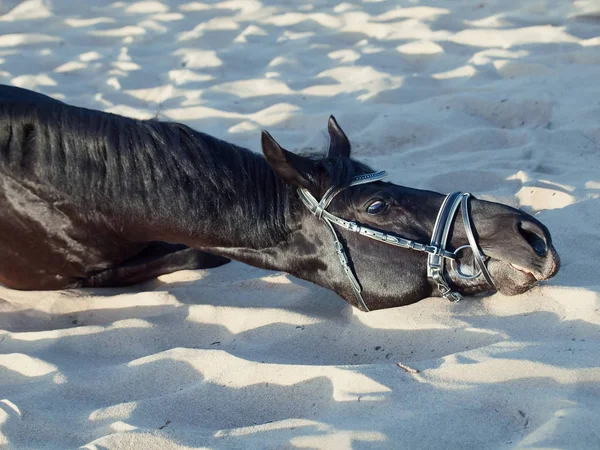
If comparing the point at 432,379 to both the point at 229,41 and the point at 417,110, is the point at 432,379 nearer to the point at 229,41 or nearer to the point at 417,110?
the point at 417,110

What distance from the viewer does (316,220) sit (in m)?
2.81

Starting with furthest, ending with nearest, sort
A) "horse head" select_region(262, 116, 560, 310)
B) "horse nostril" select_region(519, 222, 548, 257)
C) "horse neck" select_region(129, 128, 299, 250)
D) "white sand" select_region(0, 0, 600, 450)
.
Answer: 1. "horse neck" select_region(129, 128, 299, 250)
2. "horse head" select_region(262, 116, 560, 310)
3. "horse nostril" select_region(519, 222, 548, 257)
4. "white sand" select_region(0, 0, 600, 450)

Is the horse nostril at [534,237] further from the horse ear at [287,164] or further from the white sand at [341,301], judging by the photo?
the horse ear at [287,164]

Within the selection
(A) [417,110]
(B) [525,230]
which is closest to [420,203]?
(B) [525,230]

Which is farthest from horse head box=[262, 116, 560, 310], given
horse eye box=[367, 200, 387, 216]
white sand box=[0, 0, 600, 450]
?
white sand box=[0, 0, 600, 450]

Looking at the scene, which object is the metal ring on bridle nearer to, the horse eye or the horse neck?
the horse eye

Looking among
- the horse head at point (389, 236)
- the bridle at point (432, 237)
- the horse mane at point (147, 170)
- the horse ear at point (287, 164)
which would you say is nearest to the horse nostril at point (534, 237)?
the horse head at point (389, 236)

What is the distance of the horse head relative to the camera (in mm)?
2645

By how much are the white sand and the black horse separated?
0.22 meters

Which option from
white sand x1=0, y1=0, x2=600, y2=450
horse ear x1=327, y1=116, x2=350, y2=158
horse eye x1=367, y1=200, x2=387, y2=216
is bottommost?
white sand x1=0, y1=0, x2=600, y2=450

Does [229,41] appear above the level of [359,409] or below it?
above

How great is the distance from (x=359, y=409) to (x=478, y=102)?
9.98 feet

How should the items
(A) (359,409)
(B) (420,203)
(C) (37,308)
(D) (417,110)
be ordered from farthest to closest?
(D) (417,110), (C) (37,308), (B) (420,203), (A) (359,409)

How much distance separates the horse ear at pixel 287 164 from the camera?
260 cm
